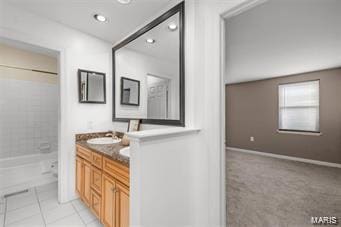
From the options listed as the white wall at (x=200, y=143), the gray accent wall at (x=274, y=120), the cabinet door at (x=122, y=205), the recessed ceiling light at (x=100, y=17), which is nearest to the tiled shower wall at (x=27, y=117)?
the recessed ceiling light at (x=100, y=17)

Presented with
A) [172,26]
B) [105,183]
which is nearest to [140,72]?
[172,26]

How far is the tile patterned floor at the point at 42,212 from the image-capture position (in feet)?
5.48

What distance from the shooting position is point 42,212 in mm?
1851

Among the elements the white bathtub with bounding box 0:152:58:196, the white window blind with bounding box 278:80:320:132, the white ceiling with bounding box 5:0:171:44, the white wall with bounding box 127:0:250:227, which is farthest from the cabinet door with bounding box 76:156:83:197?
the white window blind with bounding box 278:80:320:132

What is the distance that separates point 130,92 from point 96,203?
145 cm

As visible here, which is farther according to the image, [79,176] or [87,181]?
[79,176]

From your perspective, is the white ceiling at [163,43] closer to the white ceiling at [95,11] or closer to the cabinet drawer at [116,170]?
the white ceiling at [95,11]

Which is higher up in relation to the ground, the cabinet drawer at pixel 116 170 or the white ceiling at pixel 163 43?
the white ceiling at pixel 163 43

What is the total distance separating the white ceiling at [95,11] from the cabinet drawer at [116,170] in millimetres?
1681

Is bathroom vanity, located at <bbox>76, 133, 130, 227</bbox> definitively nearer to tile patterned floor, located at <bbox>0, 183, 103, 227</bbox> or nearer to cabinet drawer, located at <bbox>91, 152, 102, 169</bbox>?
cabinet drawer, located at <bbox>91, 152, 102, 169</bbox>

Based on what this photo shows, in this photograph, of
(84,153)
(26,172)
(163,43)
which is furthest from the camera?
(26,172)

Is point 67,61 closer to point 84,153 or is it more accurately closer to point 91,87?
point 91,87

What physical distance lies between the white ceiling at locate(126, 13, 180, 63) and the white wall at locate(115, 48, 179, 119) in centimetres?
6

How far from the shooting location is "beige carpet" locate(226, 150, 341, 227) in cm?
179
